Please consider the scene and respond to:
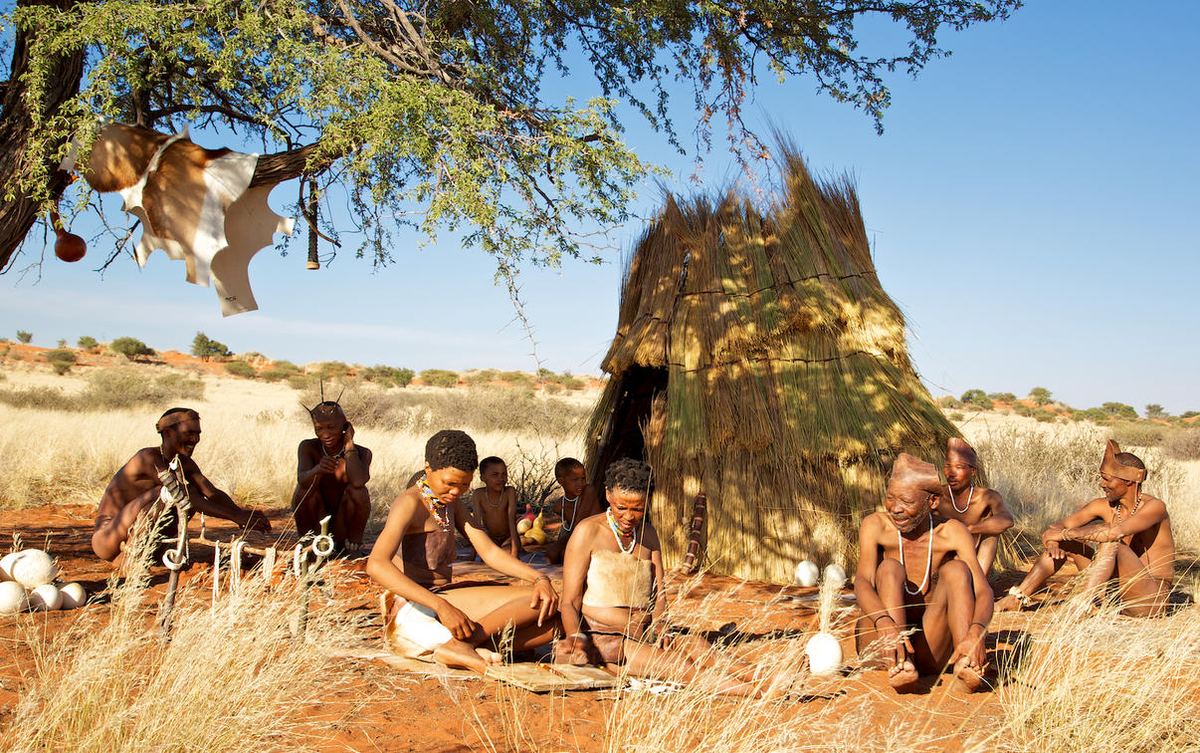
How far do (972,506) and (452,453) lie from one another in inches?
132

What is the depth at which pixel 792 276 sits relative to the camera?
253 inches

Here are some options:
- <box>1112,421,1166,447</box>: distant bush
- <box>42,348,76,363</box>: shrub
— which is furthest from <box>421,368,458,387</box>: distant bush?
<box>1112,421,1166,447</box>: distant bush

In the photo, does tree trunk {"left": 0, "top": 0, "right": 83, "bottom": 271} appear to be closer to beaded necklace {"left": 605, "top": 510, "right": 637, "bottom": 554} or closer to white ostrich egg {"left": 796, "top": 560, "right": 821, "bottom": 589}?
beaded necklace {"left": 605, "top": 510, "right": 637, "bottom": 554}

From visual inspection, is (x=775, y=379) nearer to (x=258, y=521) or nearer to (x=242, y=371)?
(x=258, y=521)

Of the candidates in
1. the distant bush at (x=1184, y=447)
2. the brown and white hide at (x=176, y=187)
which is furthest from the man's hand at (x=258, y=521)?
the distant bush at (x=1184, y=447)

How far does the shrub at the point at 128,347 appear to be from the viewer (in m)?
33.5

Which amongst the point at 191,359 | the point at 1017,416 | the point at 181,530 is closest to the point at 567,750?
the point at 181,530

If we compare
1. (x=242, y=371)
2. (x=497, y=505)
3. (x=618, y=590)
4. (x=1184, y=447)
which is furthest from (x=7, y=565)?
(x=242, y=371)

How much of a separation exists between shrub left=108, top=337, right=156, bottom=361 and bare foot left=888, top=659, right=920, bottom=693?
35.6 m

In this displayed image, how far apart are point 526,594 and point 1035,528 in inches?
231

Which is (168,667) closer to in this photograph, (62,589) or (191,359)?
(62,589)

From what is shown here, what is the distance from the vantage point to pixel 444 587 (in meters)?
3.79

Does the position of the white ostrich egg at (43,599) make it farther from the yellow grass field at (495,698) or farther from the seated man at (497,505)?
the seated man at (497,505)

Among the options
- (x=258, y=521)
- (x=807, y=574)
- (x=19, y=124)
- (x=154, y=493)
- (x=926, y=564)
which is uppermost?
(x=19, y=124)
